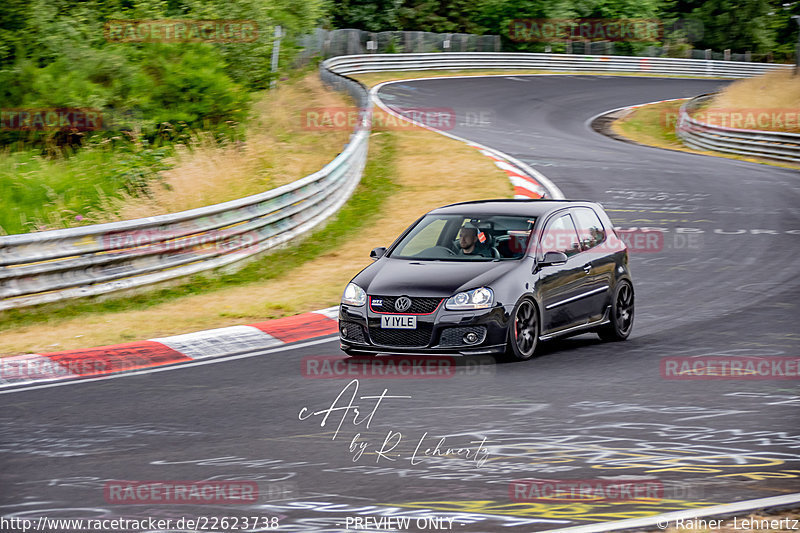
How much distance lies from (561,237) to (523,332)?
1.36 meters

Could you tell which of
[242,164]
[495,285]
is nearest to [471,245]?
[495,285]

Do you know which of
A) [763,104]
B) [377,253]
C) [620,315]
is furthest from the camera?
[763,104]

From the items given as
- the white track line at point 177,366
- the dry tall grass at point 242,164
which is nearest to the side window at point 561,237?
the white track line at point 177,366

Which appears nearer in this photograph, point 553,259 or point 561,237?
point 553,259

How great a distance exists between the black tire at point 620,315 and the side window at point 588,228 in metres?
0.52

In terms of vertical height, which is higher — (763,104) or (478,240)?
(478,240)

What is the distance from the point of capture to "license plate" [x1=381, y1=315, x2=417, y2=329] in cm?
940

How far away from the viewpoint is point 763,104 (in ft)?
126

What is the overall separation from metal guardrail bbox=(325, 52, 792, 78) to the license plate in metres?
40.5

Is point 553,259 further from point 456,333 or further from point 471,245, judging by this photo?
point 456,333

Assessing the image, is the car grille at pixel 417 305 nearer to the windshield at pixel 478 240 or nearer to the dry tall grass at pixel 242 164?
the windshield at pixel 478 240

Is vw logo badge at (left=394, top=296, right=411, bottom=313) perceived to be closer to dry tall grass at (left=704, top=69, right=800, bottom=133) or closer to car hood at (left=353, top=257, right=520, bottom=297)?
car hood at (left=353, top=257, right=520, bottom=297)

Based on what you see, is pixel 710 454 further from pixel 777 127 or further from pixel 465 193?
pixel 777 127

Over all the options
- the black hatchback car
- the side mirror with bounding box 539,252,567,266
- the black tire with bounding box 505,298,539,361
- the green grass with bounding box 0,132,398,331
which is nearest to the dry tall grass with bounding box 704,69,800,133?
the green grass with bounding box 0,132,398,331
